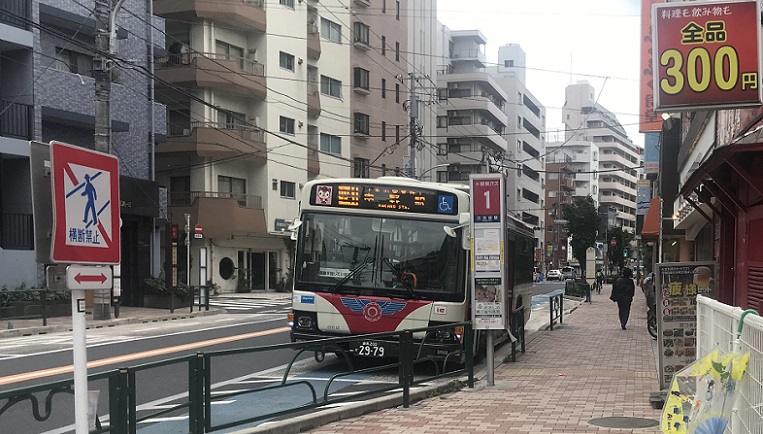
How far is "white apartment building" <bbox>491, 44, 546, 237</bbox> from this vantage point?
316 feet

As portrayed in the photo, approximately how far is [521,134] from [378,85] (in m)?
44.4

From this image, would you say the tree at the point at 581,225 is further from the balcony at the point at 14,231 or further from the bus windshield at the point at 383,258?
the bus windshield at the point at 383,258

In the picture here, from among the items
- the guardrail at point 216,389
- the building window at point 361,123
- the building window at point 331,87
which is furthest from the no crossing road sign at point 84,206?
the building window at point 361,123

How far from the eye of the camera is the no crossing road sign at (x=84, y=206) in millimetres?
5062

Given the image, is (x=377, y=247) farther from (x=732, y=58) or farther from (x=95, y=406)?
(x=95, y=406)

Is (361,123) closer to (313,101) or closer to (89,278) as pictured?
(313,101)

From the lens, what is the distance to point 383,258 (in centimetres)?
1357

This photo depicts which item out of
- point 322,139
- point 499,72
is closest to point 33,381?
point 322,139

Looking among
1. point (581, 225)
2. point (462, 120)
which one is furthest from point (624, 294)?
point (462, 120)

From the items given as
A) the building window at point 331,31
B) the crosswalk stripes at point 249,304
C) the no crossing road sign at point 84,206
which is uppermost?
the building window at point 331,31

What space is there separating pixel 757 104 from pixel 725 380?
6.40m

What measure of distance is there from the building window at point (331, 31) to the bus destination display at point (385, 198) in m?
43.1

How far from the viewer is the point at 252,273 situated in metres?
49.3

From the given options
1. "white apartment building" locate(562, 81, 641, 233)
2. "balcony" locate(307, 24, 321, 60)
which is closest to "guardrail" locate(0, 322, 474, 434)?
"balcony" locate(307, 24, 321, 60)
